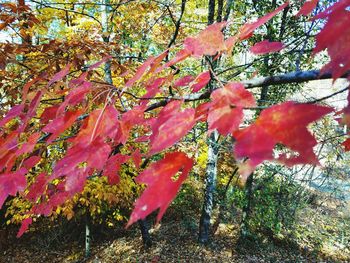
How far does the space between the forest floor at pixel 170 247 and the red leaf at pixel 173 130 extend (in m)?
5.72

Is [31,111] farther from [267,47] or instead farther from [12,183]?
[267,47]

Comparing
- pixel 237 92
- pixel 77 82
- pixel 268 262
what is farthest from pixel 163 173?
pixel 268 262

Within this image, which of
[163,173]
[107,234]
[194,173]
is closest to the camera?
[163,173]

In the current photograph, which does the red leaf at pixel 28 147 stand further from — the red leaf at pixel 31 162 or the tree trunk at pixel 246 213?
the tree trunk at pixel 246 213

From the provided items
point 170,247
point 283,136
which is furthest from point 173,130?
point 170,247

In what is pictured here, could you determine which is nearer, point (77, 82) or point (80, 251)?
point (77, 82)

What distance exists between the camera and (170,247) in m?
6.36

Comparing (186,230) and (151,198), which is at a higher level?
(151,198)

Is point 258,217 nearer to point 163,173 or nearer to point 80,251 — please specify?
point 80,251

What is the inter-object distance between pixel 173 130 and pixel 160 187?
16 centimetres

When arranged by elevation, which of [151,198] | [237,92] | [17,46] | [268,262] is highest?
[17,46]

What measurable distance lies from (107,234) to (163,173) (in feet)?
22.4

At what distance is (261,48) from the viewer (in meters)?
0.97

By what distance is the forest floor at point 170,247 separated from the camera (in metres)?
6.15
